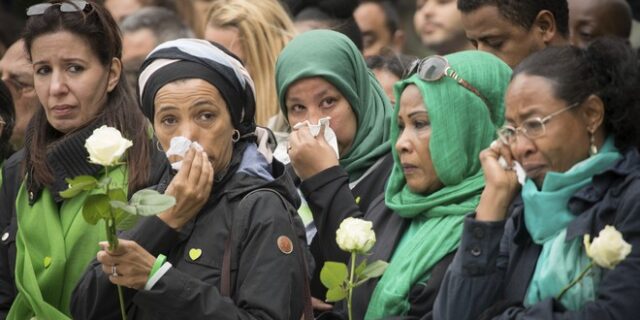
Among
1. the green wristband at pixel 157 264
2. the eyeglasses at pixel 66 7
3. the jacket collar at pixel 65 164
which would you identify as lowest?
the green wristband at pixel 157 264

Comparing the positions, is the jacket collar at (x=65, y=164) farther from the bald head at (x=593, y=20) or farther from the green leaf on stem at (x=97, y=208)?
the bald head at (x=593, y=20)

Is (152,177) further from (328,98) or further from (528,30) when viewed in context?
(528,30)

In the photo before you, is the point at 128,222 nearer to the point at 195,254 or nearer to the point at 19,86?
the point at 195,254

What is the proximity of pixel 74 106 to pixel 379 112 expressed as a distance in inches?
55.9

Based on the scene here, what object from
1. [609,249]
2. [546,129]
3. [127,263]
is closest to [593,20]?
[546,129]

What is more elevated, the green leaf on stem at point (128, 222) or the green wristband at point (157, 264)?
the green leaf on stem at point (128, 222)

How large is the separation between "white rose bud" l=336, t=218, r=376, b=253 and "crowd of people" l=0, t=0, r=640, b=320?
9.0 inches

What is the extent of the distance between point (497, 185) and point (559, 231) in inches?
11.2

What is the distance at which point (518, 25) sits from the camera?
6.29 m

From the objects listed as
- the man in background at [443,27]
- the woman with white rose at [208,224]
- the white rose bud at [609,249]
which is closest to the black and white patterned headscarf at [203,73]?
the woman with white rose at [208,224]

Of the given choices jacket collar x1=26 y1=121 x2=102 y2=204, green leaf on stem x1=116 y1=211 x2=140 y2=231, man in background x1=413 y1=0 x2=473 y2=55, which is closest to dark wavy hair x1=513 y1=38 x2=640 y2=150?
green leaf on stem x1=116 y1=211 x2=140 y2=231

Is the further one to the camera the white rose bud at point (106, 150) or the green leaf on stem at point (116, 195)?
the green leaf on stem at point (116, 195)

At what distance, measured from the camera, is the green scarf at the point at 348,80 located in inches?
245

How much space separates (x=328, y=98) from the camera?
6.27 metres
